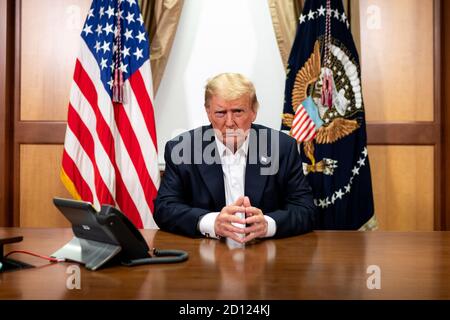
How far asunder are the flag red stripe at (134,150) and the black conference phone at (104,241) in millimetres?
1872

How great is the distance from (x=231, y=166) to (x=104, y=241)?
0.96m

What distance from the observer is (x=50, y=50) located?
3.81 meters

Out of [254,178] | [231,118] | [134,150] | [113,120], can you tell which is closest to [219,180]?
[254,178]

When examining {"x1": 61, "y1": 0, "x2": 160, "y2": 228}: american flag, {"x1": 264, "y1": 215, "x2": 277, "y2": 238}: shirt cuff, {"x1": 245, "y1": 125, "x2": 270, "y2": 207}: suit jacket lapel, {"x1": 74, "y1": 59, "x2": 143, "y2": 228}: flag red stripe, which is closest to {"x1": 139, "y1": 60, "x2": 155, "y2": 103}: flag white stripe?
{"x1": 61, "y1": 0, "x2": 160, "y2": 228}: american flag

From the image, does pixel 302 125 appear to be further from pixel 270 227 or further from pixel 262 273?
pixel 262 273

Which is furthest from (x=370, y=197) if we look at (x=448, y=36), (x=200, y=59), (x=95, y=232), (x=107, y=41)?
(x=95, y=232)

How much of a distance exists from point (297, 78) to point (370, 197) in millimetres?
1010

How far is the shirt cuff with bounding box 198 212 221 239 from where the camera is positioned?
5.95ft

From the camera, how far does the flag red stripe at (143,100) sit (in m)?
3.41

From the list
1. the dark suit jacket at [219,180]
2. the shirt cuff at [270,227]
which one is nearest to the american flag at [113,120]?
the dark suit jacket at [219,180]

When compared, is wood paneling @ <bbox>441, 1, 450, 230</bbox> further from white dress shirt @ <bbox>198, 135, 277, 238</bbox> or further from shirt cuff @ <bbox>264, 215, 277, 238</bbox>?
shirt cuff @ <bbox>264, 215, 277, 238</bbox>

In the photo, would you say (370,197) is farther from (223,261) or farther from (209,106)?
(223,261)

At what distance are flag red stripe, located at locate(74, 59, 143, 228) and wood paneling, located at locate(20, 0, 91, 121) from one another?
496 millimetres
